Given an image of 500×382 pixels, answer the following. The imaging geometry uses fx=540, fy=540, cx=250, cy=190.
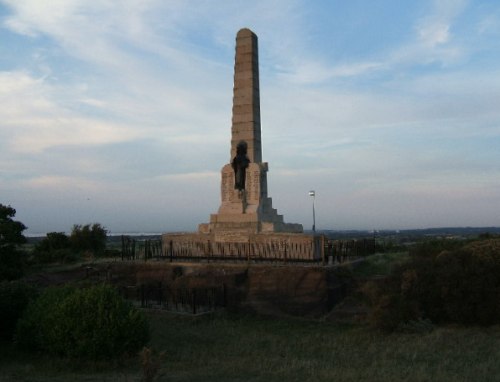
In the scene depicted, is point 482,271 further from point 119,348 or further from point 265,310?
point 119,348

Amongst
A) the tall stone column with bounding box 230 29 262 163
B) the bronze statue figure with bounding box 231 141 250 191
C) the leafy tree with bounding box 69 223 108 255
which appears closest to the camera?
the bronze statue figure with bounding box 231 141 250 191

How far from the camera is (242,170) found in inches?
890

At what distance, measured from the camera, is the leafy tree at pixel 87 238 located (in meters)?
33.0

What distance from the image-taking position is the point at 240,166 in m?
22.6

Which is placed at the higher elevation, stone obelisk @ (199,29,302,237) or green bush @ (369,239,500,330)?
stone obelisk @ (199,29,302,237)

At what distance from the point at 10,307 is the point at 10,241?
22.3 feet

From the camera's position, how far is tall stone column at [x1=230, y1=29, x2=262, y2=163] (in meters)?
23.0

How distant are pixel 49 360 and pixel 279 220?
14163 millimetres

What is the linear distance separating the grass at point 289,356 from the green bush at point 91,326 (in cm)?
26

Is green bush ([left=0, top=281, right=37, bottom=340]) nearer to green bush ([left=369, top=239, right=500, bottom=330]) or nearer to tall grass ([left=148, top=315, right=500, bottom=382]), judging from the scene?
tall grass ([left=148, top=315, right=500, bottom=382])

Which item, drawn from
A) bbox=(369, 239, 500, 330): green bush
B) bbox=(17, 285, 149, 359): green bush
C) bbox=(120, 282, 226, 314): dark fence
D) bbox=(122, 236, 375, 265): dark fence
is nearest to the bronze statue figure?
bbox=(122, 236, 375, 265): dark fence

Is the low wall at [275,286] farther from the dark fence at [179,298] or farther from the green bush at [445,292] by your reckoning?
the green bush at [445,292]

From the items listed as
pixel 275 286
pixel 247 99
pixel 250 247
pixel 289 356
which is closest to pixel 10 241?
pixel 250 247

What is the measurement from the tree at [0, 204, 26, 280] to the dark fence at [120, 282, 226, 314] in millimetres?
3841
